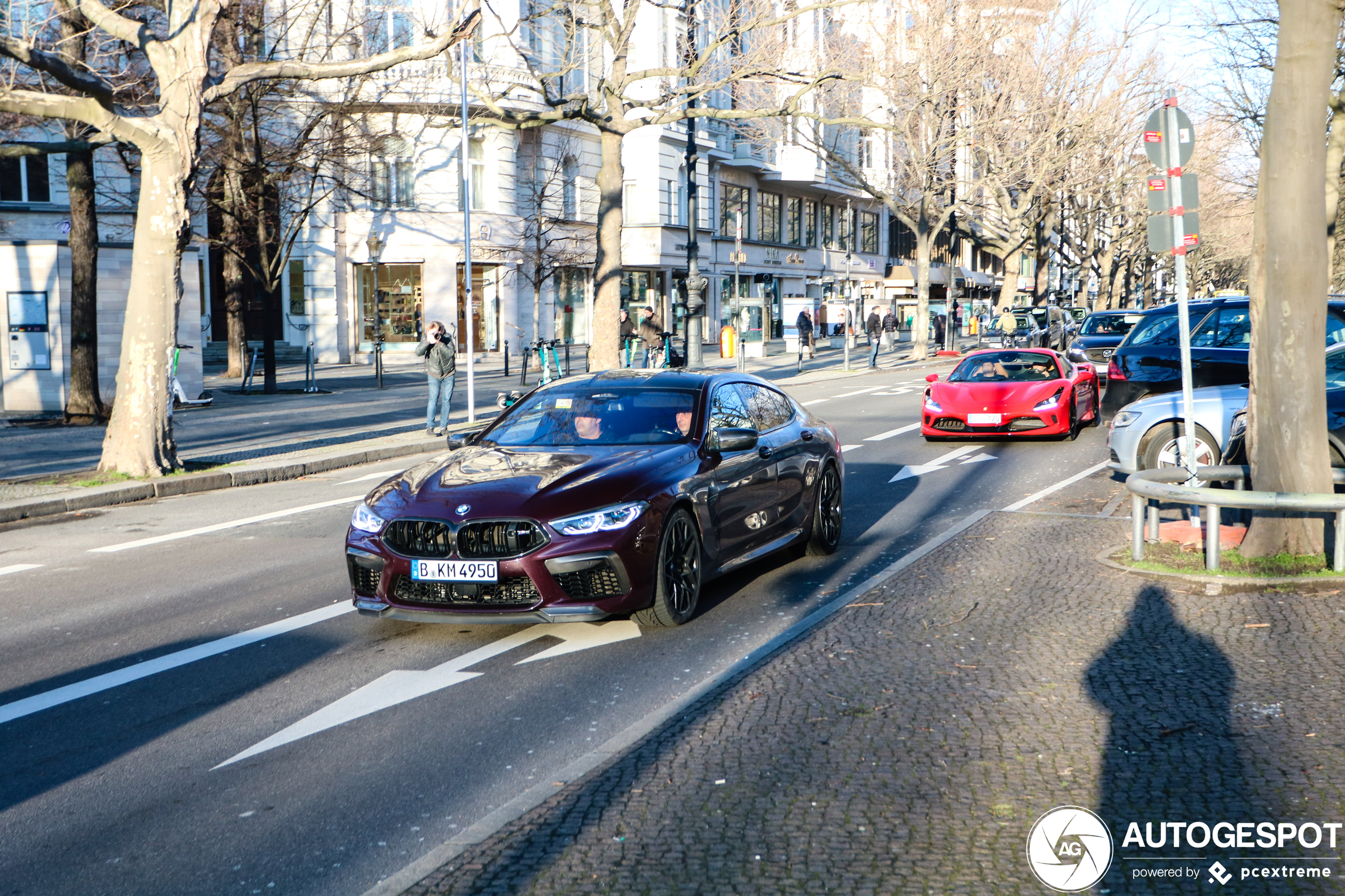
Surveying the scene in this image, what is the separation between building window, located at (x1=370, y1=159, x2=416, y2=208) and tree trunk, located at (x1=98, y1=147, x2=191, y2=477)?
27.1 meters

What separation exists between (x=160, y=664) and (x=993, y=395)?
12751mm

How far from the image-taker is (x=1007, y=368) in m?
18.5

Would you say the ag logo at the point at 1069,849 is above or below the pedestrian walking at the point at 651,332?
below

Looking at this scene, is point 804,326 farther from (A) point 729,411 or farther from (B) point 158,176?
(A) point 729,411

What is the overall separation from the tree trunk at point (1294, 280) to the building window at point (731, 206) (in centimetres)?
4591

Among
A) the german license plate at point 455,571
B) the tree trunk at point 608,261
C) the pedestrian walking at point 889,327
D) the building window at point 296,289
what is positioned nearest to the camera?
the german license plate at point 455,571

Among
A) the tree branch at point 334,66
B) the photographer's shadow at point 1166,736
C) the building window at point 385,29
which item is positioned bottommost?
the photographer's shadow at point 1166,736

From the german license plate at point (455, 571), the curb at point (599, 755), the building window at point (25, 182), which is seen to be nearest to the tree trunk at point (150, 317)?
the german license plate at point (455, 571)

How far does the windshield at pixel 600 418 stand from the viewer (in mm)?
8172

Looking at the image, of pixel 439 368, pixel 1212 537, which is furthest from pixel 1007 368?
pixel 1212 537

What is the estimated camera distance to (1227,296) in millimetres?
16281

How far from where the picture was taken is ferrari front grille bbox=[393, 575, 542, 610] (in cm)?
686

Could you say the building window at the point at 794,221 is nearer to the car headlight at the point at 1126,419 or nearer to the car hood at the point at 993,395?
the car hood at the point at 993,395

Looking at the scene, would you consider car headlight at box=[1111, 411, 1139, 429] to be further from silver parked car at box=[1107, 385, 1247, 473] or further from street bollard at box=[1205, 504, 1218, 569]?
street bollard at box=[1205, 504, 1218, 569]
